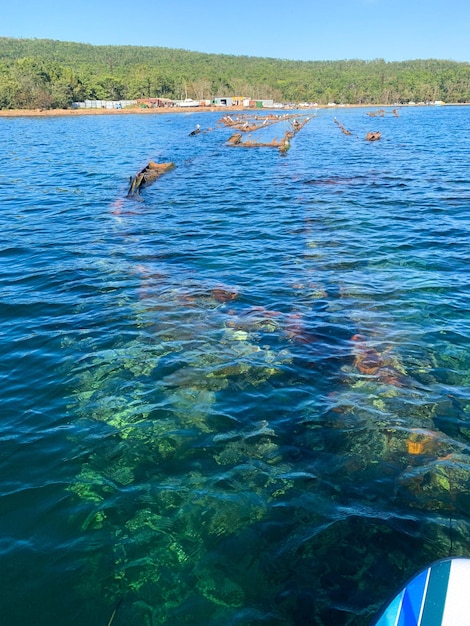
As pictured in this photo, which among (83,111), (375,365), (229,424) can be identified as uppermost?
(83,111)

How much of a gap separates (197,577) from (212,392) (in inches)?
130

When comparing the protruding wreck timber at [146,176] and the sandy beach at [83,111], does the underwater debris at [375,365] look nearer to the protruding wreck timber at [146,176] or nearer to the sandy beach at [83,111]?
the protruding wreck timber at [146,176]

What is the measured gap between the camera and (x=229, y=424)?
6871 mm

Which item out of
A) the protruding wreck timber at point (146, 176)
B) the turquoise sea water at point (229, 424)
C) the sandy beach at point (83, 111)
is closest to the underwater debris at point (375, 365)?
the turquoise sea water at point (229, 424)

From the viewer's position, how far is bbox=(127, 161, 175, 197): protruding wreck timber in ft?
81.6

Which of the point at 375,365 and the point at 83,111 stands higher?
the point at 83,111

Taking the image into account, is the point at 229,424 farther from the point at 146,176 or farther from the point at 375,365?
the point at 146,176

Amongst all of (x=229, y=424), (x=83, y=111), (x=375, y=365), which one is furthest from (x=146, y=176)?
(x=83, y=111)

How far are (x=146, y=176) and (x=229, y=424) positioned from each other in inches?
962

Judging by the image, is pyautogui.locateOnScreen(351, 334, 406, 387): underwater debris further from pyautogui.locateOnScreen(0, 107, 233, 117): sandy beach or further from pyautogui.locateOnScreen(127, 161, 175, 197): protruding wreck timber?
pyautogui.locateOnScreen(0, 107, 233, 117): sandy beach

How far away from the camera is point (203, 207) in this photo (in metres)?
22.0

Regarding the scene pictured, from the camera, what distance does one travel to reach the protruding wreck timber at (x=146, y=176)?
81.6ft

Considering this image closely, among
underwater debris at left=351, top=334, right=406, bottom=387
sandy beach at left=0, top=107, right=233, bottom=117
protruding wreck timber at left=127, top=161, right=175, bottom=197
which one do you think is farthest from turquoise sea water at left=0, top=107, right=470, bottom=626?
sandy beach at left=0, top=107, right=233, bottom=117

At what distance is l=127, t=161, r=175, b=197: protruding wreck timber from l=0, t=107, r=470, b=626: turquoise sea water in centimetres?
903
